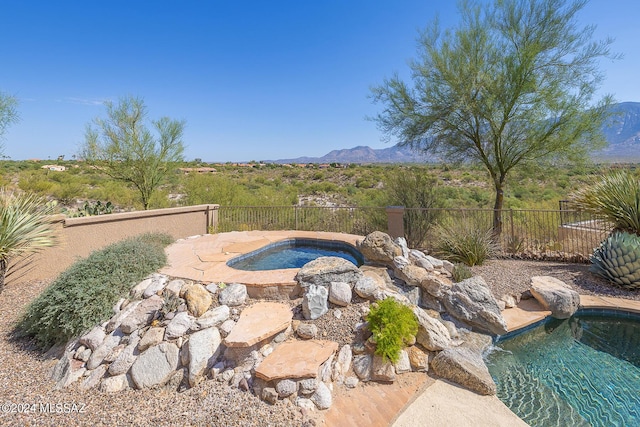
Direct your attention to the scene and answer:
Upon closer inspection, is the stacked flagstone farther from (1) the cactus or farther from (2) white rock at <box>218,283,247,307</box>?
(1) the cactus

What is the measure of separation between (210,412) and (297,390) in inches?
32.5

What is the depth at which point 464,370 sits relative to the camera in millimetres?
3076

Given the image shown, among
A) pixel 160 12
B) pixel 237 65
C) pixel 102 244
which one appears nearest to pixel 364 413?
pixel 102 244

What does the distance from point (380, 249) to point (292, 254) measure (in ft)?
8.16

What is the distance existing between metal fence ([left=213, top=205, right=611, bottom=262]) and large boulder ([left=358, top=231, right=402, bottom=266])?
306cm

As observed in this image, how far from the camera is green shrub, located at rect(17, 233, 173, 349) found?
359 cm

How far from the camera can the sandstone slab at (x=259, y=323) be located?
312 centimetres

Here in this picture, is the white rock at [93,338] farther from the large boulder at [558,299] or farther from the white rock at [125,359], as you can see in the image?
the large boulder at [558,299]

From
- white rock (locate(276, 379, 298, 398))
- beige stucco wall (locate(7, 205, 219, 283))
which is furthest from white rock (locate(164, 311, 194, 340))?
beige stucco wall (locate(7, 205, 219, 283))

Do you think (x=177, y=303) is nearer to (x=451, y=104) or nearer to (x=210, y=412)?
(x=210, y=412)

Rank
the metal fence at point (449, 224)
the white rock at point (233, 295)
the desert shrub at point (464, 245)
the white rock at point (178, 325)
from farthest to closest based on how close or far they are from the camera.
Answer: the metal fence at point (449, 224) < the desert shrub at point (464, 245) < the white rock at point (233, 295) < the white rock at point (178, 325)

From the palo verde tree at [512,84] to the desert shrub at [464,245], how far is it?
6.13ft

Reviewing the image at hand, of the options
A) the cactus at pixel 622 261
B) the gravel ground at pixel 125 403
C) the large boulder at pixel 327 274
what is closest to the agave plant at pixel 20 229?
the gravel ground at pixel 125 403

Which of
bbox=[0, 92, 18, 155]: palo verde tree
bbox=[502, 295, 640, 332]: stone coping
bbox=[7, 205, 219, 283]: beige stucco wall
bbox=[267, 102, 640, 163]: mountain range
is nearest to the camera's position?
bbox=[502, 295, 640, 332]: stone coping
